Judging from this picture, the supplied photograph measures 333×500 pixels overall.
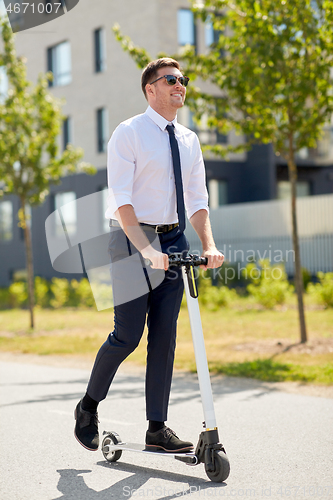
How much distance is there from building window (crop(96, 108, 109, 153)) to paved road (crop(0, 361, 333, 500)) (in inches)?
798

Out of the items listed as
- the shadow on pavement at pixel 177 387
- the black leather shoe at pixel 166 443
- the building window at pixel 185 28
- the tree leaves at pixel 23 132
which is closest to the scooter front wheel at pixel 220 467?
the black leather shoe at pixel 166 443

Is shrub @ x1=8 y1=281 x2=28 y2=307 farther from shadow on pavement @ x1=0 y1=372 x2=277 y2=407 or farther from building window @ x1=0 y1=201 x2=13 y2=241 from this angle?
shadow on pavement @ x1=0 y1=372 x2=277 y2=407

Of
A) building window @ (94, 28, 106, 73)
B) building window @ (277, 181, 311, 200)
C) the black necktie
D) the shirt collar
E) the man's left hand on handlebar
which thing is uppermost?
building window @ (94, 28, 106, 73)

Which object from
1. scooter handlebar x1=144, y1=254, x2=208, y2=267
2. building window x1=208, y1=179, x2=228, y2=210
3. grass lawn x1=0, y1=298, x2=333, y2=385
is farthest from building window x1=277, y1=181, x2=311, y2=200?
scooter handlebar x1=144, y1=254, x2=208, y2=267

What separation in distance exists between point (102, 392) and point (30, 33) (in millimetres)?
28749

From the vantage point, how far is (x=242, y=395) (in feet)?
19.7

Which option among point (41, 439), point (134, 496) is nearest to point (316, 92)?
point (41, 439)

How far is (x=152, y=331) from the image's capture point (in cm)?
376

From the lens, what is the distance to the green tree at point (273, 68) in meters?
8.31

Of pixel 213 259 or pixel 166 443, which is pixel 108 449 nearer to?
pixel 166 443

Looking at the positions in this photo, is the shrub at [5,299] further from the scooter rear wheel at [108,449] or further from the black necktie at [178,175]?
the black necktie at [178,175]

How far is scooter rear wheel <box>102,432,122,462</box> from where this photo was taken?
12.7 ft

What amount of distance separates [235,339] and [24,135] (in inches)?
237

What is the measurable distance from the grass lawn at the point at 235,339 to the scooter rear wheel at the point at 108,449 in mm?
3169
